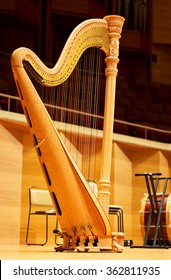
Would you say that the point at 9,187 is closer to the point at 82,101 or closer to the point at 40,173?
the point at 40,173

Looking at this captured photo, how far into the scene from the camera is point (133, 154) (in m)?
5.34

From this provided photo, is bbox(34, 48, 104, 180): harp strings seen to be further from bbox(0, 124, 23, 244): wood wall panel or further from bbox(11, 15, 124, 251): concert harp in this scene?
bbox(0, 124, 23, 244): wood wall panel

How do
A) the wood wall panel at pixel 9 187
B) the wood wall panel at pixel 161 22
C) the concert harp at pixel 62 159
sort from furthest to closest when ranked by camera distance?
the wood wall panel at pixel 161 22, the wood wall panel at pixel 9 187, the concert harp at pixel 62 159

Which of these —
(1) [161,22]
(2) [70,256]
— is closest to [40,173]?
(2) [70,256]

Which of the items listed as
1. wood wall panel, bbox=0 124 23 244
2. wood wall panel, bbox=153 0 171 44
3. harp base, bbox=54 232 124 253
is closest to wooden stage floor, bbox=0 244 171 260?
harp base, bbox=54 232 124 253

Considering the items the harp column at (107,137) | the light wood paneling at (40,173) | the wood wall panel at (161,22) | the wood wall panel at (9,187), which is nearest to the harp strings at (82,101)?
the harp column at (107,137)

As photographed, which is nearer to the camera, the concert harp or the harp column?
the concert harp

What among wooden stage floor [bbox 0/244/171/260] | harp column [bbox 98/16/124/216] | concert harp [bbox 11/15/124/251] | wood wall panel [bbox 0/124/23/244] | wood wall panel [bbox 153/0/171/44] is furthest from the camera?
wood wall panel [bbox 153/0/171/44]

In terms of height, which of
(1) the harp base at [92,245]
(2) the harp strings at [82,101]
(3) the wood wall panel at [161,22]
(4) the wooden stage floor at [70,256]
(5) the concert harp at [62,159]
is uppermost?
(3) the wood wall panel at [161,22]

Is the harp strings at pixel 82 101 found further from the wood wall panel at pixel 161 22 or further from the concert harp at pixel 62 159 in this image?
the wood wall panel at pixel 161 22
